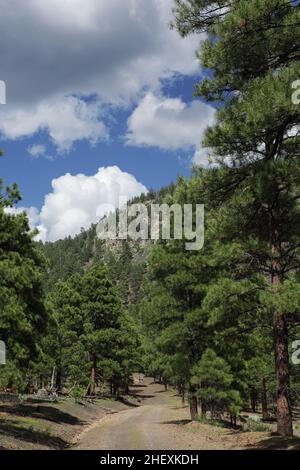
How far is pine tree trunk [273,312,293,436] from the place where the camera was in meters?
13.9

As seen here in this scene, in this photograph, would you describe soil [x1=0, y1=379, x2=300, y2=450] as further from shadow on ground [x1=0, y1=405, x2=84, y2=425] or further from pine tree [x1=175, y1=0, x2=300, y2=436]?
pine tree [x1=175, y1=0, x2=300, y2=436]

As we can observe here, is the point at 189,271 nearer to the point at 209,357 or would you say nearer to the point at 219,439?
the point at 209,357

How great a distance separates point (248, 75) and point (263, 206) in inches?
161

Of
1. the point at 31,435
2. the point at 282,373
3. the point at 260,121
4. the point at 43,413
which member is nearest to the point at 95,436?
the point at 31,435

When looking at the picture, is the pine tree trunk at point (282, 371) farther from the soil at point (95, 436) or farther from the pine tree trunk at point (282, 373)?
the soil at point (95, 436)

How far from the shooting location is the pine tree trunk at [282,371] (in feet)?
45.6

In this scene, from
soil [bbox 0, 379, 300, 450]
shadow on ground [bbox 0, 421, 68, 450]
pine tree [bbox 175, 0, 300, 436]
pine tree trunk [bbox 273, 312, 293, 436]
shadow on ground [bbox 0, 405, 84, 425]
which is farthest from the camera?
shadow on ground [bbox 0, 405, 84, 425]

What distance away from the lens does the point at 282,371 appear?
13.9 metres

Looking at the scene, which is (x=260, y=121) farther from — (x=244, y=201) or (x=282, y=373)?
(x=282, y=373)

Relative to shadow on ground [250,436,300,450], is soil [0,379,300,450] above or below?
below

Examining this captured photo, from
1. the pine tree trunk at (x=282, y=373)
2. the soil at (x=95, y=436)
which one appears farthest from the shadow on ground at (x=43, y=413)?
the pine tree trunk at (x=282, y=373)

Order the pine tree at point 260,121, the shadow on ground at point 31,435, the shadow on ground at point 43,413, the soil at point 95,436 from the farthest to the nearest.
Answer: the shadow on ground at point 43,413 < the shadow on ground at point 31,435 < the soil at point 95,436 < the pine tree at point 260,121

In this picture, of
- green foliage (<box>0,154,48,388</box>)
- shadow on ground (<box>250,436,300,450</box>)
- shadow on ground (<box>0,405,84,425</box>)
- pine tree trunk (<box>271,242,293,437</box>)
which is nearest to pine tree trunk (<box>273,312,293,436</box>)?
pine tree trunk (<box>271,242,293,437</box>)
